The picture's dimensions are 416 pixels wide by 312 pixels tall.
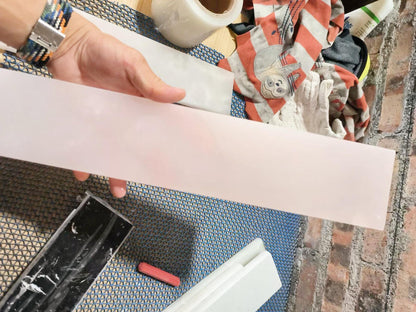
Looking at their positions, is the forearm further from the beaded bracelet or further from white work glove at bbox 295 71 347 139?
white work glove at bbox 295 71 347 139

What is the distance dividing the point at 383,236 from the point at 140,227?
19.2 inches

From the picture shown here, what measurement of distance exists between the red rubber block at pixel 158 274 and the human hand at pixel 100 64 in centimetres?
13

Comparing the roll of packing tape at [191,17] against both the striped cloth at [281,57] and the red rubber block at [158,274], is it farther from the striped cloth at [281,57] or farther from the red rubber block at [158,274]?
the red rubber block at [158,274]

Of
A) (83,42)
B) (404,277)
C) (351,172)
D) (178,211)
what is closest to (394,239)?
(404,277)

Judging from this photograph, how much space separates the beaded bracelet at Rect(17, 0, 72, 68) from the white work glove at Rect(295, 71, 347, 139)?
1.74 ft

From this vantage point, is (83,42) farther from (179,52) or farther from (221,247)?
(221,247)

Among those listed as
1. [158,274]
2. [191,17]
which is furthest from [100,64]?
[158,274]

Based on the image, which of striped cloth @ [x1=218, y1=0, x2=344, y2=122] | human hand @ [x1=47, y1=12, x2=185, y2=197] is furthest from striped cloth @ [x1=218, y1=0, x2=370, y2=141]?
human hand @ [x1=47, y1=12, x2=185, y2=197]

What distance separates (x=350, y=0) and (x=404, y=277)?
25.9 inches

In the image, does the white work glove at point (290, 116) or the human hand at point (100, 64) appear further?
the white work glove at point (290, 116)

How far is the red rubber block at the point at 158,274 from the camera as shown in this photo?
1.78 ft

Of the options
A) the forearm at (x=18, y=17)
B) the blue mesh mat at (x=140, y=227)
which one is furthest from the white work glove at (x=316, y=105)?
the forearm at (x=18, y=17)

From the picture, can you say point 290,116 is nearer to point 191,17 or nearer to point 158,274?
point 191,17

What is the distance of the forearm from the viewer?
42 cm
